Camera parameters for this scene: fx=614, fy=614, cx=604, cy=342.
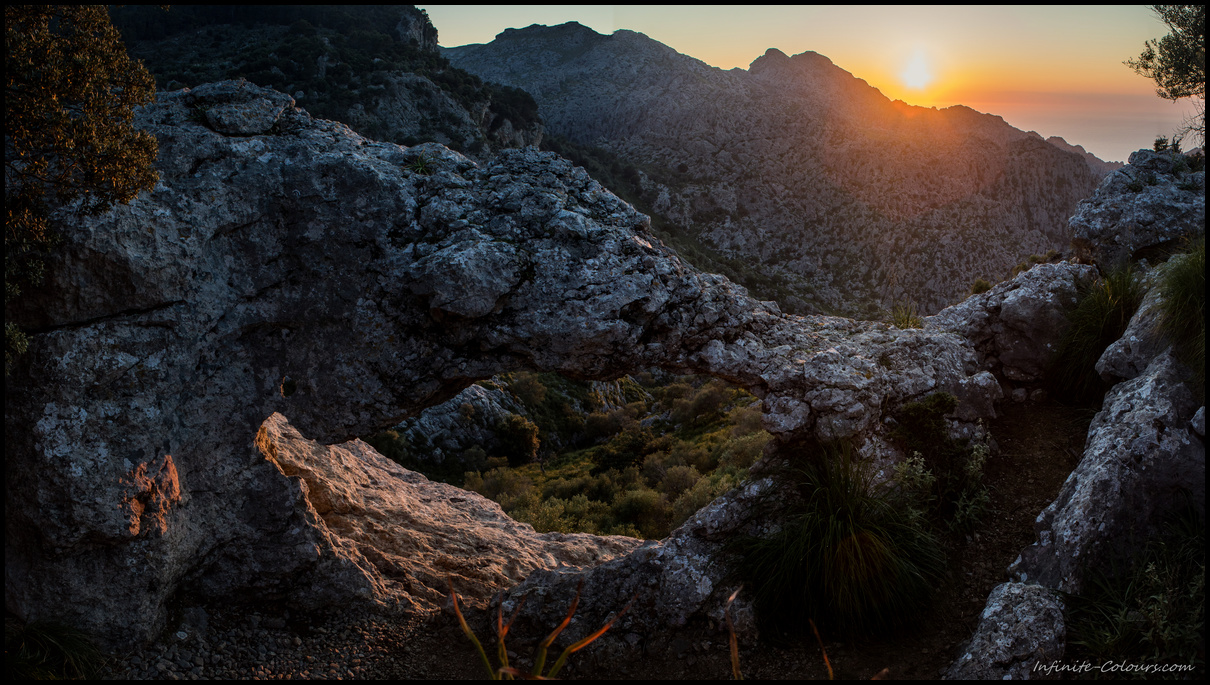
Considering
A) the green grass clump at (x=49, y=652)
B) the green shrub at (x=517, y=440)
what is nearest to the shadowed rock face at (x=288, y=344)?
the green grass clump at (x=49, y=652)

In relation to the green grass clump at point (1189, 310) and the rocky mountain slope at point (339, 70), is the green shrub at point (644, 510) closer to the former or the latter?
the green grass clump at point (1189, 310)

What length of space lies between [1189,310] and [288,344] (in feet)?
36.0

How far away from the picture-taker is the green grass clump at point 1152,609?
211 inches

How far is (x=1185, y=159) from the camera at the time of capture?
33.8 feet

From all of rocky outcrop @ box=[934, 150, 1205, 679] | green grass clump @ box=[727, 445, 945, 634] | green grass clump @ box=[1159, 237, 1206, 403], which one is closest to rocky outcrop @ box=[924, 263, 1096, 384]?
rocky outcrop @ box=[934, 150, 1205, 679]

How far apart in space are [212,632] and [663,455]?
18.8 metres

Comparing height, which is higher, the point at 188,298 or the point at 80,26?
the point at 80,26

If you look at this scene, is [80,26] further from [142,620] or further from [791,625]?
[791,625]

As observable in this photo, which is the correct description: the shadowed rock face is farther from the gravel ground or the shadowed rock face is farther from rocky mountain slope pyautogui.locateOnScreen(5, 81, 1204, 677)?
the gravel ground

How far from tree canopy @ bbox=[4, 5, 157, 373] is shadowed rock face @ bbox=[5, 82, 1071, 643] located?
0.37m

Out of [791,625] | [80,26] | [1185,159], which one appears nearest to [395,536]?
[791,625]

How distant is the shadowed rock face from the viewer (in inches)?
263

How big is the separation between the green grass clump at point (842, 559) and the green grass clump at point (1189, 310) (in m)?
3.54

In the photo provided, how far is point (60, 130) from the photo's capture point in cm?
599
